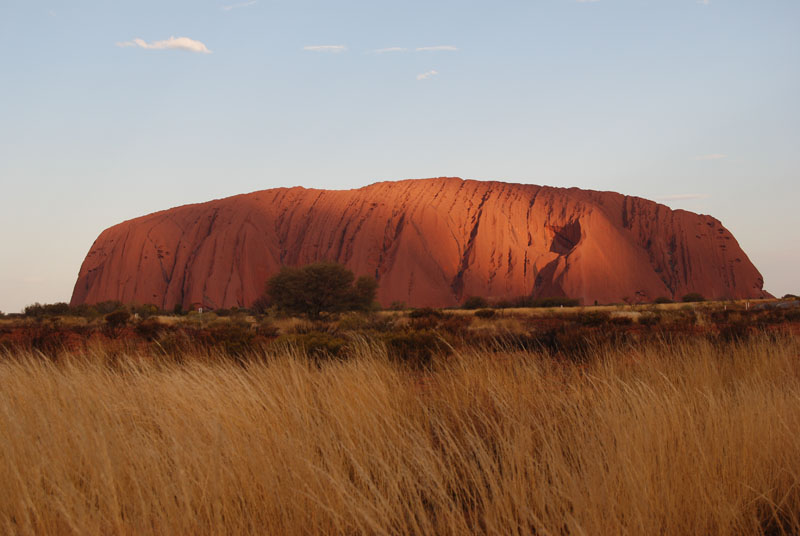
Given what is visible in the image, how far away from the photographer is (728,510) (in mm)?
2381

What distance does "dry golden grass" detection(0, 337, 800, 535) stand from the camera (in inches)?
91.0

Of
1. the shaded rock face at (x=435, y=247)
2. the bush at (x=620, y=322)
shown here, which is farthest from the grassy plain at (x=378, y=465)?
the shaded rock face at (x=435, y=247)

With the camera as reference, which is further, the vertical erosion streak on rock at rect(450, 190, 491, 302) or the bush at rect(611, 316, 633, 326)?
the vertical erosion streak on rock at rect(450, 190, 491, 302)

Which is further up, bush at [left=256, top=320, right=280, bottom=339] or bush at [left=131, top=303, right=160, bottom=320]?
bush at [left=256, top=320, right=280, bottom=339]

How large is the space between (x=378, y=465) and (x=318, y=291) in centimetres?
3062

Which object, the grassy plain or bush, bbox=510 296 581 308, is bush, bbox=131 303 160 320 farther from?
the grassy plain

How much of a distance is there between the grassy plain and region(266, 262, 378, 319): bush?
2817 centimetres

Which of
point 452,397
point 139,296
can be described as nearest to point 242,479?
point 452,397

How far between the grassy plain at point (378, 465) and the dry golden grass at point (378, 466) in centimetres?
2

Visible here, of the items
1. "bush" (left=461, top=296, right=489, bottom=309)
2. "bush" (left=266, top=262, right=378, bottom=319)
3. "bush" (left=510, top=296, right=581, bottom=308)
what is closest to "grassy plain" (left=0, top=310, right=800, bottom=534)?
"bush" (left=266, top=262, right=378, bottom=319)

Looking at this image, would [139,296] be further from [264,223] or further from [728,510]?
[728,510]

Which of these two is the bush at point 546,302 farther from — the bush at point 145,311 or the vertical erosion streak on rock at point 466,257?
the bush at point 145,311

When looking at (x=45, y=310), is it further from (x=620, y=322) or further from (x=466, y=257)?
(x=466, y=257)

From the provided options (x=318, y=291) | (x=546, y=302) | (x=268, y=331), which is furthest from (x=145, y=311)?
(x=546, y=302)
